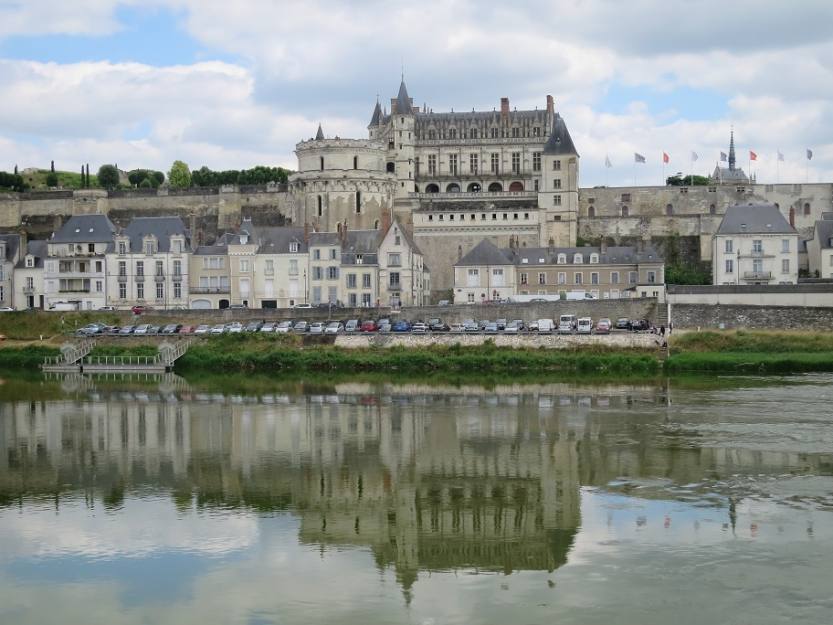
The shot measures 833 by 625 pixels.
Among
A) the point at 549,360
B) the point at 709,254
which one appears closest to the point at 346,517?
the point at 549,360

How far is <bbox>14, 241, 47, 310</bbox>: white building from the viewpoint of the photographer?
48.5 metres

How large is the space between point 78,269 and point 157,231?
3702mm

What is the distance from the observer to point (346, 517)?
53.3 ft

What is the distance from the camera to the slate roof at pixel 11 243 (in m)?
49.0

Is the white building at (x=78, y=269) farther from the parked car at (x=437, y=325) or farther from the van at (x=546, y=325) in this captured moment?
the van at (x=546, y=325)

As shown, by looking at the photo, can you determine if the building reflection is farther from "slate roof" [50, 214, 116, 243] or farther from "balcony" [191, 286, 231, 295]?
"slate roof" [50, 214, 116, 243]

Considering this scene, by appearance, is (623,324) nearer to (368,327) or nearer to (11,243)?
(368,327)

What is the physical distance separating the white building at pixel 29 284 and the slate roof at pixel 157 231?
3962 millimetres

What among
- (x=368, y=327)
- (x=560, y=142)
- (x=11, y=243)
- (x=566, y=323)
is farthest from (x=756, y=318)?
(x=11, y=243)

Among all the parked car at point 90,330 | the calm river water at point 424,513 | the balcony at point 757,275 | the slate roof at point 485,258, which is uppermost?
the slate roof at point 485,258

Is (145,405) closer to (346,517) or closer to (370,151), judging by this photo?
(346,517)

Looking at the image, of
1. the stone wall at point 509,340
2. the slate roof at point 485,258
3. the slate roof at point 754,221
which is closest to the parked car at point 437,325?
the stone wall at point 509,340

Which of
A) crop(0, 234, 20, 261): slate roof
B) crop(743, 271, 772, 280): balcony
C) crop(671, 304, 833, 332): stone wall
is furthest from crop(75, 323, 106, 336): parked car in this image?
crop(743, 271, 772, 280): balcony

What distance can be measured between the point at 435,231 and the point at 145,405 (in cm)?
2653
